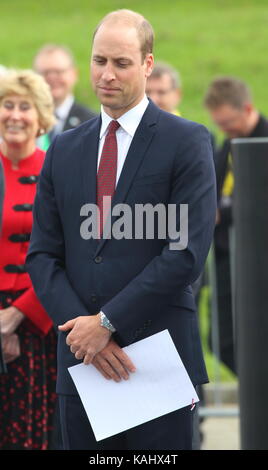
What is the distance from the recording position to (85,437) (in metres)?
4.09

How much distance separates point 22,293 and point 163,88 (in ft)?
8.02

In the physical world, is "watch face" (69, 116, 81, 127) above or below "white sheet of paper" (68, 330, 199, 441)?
above

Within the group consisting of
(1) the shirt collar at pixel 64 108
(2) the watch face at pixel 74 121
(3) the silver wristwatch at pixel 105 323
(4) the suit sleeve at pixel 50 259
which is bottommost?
(3) the silver wristwatch at pixel 105 323

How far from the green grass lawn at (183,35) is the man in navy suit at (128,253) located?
40.9 ft

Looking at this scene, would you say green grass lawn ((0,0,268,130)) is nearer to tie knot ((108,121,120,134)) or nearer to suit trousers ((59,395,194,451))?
tie knot ((108,121,120,134))

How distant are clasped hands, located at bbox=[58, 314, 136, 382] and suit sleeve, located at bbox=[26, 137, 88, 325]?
0.07 metres

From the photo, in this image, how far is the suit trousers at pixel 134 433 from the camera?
400 centimetres

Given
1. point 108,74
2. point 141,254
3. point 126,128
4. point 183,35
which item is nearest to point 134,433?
point 141,254

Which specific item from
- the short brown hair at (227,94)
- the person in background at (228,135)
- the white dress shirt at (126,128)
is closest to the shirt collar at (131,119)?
the white dress shirt at (126,128)

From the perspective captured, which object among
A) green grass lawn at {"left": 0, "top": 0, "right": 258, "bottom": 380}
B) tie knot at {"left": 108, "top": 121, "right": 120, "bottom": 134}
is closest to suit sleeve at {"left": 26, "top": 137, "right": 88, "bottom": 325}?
tie knot at {"left": 108, "top": 121, "right": 120, "bottom": 134}

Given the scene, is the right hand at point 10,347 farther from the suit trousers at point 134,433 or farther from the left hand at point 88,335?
the left hand at point 88,335

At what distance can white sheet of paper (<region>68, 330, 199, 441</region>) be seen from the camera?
3988 millimetres

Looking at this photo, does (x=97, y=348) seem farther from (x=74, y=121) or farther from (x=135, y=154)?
(x=74, y=121)
